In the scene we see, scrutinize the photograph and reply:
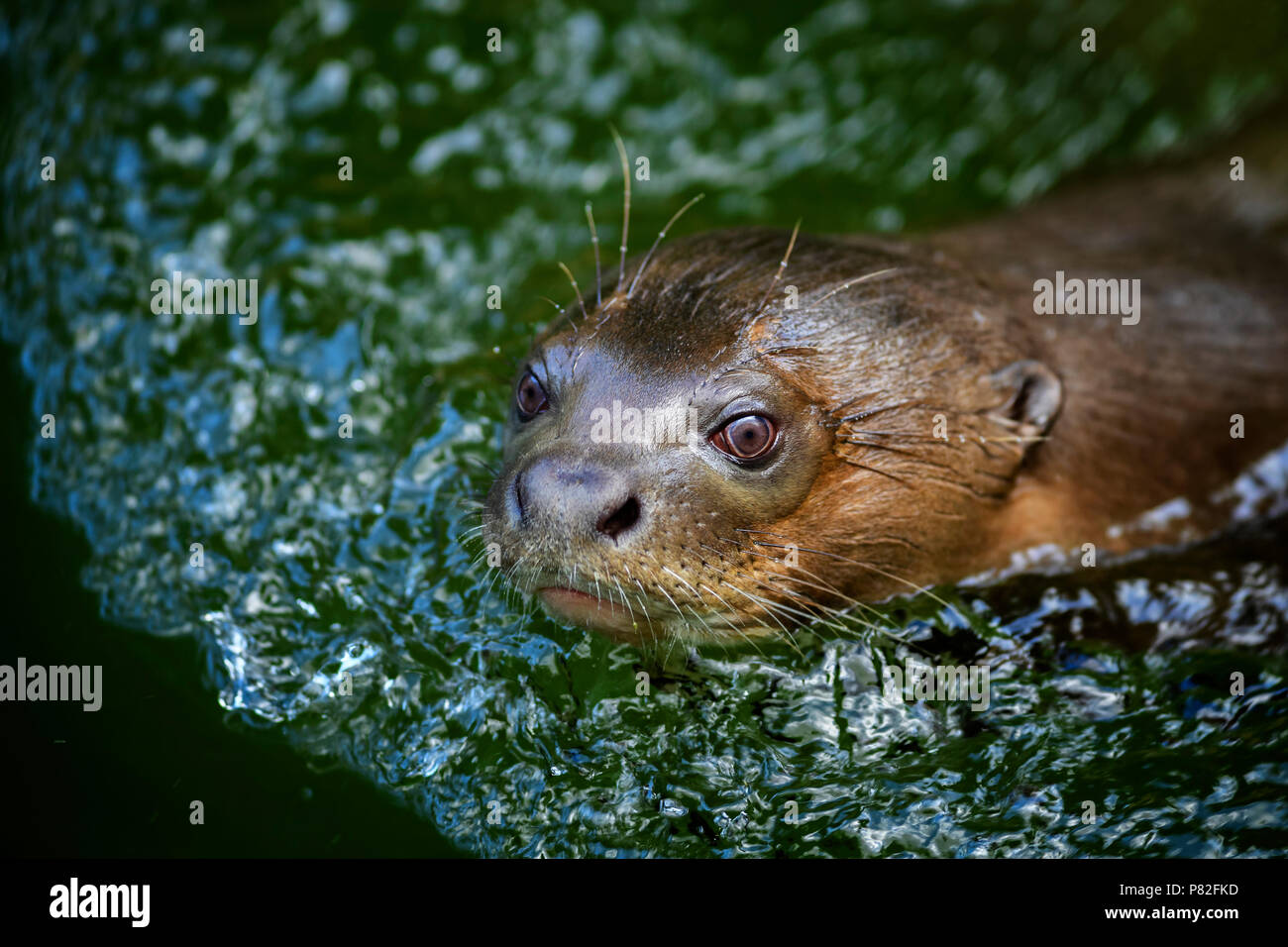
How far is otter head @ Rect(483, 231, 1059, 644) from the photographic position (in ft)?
9.77

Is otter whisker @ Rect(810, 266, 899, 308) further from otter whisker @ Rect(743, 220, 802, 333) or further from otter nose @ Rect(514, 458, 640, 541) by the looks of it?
otter nose @ Rect(514, 458, 640, 541)

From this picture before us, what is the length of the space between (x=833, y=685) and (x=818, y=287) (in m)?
1.16

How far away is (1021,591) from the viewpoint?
12.3 feet

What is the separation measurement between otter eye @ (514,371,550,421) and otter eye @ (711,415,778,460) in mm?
498

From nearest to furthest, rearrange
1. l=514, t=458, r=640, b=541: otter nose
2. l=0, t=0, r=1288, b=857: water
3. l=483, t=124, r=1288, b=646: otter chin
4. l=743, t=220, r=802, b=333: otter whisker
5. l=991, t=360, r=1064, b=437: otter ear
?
l=514, t=458, r=640, b=541: otter nose < l=483, t=124, r=1288, b=646: otter chin < l=743, t=220, r=802, b=333: otter whisker < l=991, t=360, r=1064, b=437: otter ear < l=0, t=0, r=1288, b=857: water

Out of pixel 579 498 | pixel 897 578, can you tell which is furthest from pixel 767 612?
pixel 579 498

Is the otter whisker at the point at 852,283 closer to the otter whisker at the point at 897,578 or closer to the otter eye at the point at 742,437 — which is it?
the otter eye at the point at 742,437

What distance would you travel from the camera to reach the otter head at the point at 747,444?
2979mm

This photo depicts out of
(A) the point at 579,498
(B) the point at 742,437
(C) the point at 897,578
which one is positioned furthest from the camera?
(C) the point at 897,578

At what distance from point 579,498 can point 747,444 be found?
0.46 m

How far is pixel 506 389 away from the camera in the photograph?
434 centimetres

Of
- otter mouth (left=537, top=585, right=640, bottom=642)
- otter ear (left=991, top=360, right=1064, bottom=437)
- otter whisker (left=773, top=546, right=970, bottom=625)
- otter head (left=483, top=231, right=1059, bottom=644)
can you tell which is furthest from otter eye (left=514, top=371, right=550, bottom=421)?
otter ear (left=991, top=360, right=1064, bottom=437)

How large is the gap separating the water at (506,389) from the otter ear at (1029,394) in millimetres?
535

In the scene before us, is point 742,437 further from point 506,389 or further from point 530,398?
point 506,389
